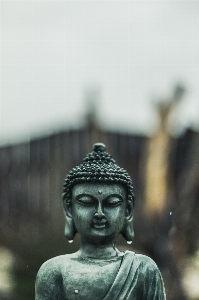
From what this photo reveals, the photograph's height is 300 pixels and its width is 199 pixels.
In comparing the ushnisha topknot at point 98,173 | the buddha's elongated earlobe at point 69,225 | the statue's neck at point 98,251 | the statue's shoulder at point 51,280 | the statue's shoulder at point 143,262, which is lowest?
the statue's shoulder at point 51,280

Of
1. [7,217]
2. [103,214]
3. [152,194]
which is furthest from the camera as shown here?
[7,217]

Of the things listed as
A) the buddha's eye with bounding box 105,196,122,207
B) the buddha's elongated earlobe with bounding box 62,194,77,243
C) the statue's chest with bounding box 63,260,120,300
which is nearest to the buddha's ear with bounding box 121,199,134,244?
the buddha's eye with bounding box 105,196,122,207

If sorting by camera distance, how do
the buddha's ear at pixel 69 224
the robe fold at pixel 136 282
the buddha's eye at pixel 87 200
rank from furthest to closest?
the buddha's ear at pixel 69 224, the buddha's eye at pixel 87 200, the robe fold at pixel 136 282

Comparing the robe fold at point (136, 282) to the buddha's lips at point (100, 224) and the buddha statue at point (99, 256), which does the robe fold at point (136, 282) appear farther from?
the buddha's lips at point (100, 224)

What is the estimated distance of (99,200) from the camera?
20.0 feet

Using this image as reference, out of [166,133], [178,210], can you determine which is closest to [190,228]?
[178,210]

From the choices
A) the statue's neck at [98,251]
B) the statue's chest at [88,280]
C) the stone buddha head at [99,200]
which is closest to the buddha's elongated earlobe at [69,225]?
the stone buddha head at [99,200]

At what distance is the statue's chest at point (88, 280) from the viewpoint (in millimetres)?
6020

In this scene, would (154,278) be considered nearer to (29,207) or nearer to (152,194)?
(152,194)

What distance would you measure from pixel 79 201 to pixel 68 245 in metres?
8.79

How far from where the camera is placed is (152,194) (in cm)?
1581

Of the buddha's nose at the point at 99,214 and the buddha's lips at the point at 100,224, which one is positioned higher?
the buddha's nose at the point at 99,214

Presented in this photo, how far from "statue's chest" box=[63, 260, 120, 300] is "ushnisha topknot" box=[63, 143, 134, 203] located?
555mm

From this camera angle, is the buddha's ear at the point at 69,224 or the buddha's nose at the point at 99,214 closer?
the buddha's nose at the point at 99,214
